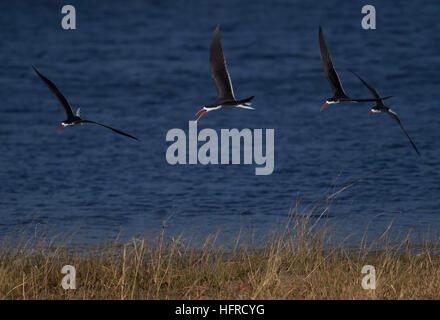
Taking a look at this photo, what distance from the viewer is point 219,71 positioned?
8633mm

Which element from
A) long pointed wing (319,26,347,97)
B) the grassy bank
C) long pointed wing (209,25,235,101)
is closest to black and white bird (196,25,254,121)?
long pointed wing (209,25,235,101)

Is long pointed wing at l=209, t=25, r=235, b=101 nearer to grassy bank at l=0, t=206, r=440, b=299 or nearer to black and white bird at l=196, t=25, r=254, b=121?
black and white bird at l=196, t=25, r=254, b=121

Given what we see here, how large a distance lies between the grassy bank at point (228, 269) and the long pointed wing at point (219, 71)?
1906 millimetres

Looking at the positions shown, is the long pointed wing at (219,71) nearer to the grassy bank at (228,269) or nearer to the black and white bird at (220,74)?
the black and white bird at (220,74)

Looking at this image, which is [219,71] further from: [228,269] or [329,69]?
[228,269]

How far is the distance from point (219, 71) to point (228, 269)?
2309mm

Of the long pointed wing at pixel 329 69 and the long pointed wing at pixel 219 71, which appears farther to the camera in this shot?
the long pointed wing at pixel 329 69

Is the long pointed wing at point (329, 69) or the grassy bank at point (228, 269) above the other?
the long pointed wing at point (329, 69)

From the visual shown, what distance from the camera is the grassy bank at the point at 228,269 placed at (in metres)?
8.21

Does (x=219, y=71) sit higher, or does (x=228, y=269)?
(x=219, y=71)

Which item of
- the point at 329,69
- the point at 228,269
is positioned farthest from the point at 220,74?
the point at 228,269

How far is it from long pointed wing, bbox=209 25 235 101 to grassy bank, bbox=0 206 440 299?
1.91 m

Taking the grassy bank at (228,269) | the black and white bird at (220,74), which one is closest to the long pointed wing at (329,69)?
the black and white bird at (220,74)

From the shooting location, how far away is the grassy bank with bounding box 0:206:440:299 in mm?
8214
